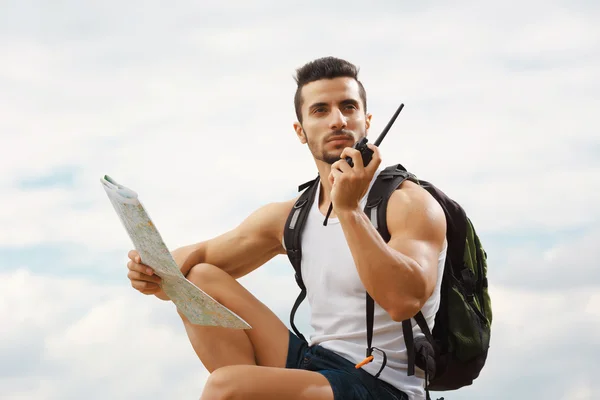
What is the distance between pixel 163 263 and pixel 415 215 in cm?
162

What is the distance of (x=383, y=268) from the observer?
487 cm

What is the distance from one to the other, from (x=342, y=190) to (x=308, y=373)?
1158 millimetres

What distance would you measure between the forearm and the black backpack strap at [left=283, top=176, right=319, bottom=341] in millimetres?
1133

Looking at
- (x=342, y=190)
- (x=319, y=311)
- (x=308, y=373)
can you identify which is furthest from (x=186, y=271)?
(x=342, y=190)

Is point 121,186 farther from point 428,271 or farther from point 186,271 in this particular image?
point 428,271

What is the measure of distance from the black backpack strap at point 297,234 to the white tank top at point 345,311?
7cm

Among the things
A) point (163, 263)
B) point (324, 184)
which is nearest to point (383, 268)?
point (324, 184)

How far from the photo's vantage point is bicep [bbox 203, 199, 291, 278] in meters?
6.61

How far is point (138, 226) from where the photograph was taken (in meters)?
5.31

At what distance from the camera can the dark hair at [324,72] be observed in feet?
20.8

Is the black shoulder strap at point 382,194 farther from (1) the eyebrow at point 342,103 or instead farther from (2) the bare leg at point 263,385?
(2) the bare leg at point 263,385

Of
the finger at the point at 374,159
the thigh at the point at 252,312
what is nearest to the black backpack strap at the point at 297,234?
the thigh at the point at 252,312

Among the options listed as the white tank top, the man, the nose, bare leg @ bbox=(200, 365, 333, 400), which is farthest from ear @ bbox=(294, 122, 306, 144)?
bare leg @ bbox=(200, 365, 333, 400)

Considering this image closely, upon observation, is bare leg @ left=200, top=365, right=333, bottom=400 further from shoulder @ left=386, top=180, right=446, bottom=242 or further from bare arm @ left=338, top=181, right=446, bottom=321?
shoulder @ left=386, top=180, right=446, bottom=242
